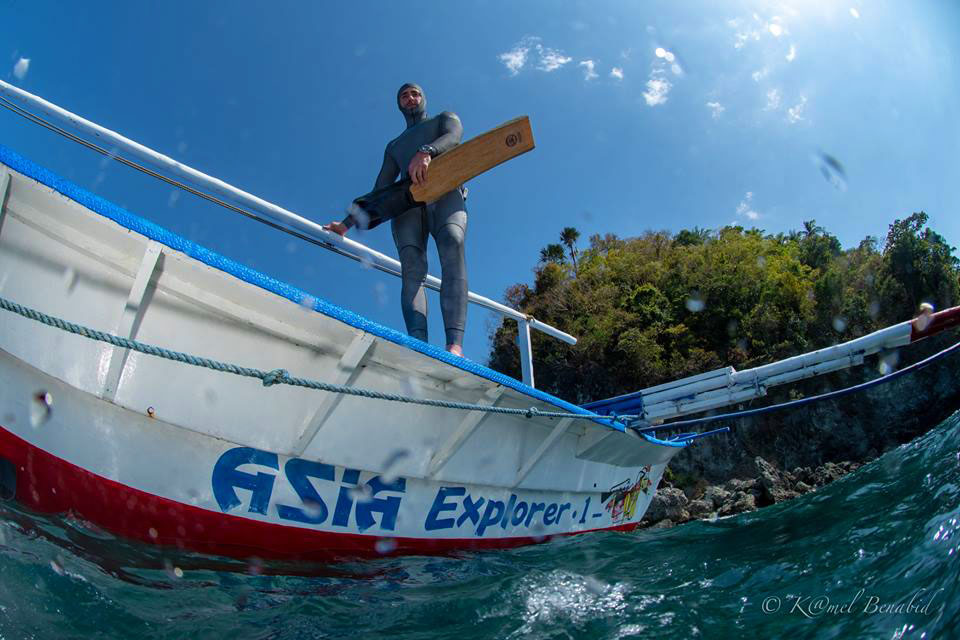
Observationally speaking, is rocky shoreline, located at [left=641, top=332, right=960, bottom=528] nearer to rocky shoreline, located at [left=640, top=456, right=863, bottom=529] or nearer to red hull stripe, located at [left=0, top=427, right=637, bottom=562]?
rocky shoreline, located at [left=640, top=456, right=863, bottom=529]

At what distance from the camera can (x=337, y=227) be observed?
131 inches

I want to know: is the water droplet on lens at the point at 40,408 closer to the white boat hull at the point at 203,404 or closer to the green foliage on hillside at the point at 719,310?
the white boat hull at the point at 203,404

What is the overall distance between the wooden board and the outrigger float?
1.31 meters

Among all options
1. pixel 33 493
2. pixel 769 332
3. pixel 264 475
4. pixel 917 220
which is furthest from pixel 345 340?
pixel 917 220

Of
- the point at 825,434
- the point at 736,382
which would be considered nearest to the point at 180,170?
the point at 736,382

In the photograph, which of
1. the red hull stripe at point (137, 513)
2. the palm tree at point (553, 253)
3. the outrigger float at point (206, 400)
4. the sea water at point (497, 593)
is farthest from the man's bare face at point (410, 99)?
the palm tree at point (553, 253)

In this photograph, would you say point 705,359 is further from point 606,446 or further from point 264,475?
point 264,475

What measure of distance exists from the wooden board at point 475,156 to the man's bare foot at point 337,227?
1.84ft

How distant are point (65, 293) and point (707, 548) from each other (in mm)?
3845

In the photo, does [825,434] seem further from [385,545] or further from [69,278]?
[69,278]

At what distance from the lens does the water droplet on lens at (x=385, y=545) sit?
2.59 meters

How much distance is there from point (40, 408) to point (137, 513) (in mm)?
552

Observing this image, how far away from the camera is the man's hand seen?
10.3 ft

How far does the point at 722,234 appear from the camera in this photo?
37219 millimetres
